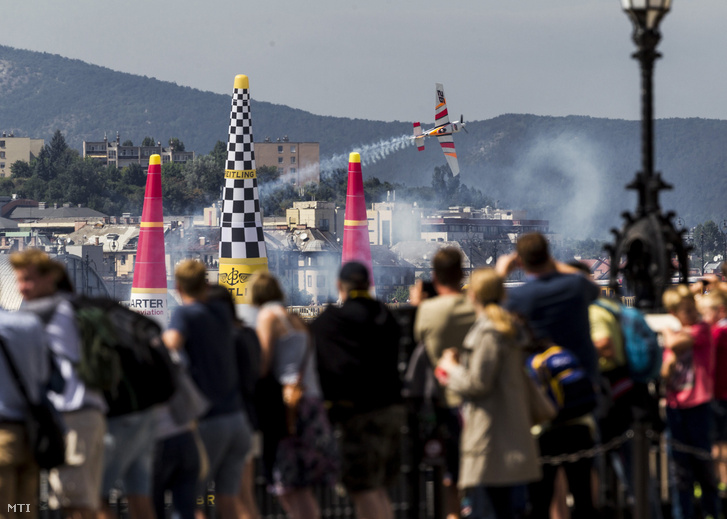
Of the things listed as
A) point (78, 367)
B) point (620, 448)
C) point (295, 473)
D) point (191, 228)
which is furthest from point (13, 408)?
point (191, 228)

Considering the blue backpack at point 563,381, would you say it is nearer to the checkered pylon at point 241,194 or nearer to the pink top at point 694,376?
the pink top at point 694,376

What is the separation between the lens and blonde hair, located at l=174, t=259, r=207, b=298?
6.34m

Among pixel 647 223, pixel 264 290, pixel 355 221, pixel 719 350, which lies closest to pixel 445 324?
pixel 264 290

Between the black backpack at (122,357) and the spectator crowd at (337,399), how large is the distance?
37 mm

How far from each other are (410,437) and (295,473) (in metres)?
0.90

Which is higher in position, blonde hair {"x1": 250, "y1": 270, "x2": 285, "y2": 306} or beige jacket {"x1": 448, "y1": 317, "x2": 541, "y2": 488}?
blonde hair {"x1": 250, "y1": 270, "x2": 285, "y2": 306}

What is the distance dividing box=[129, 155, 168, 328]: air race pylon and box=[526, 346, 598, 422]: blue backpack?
11672 mm

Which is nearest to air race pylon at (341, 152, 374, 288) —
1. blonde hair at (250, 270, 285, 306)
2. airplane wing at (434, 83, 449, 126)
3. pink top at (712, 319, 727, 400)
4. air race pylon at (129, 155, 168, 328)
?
air race pylon at (129, 155, 168, 328)

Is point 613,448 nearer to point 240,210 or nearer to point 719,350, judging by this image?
point 719,350

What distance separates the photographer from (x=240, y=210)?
18.3 meters

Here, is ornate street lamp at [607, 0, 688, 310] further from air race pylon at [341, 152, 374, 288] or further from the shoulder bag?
air race pylon at [341, 152, 374, 288]

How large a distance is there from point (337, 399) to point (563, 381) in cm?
118

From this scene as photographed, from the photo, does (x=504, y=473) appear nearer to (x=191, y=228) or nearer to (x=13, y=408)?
(x=13, y=408)

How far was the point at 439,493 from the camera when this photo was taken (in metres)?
7.22
